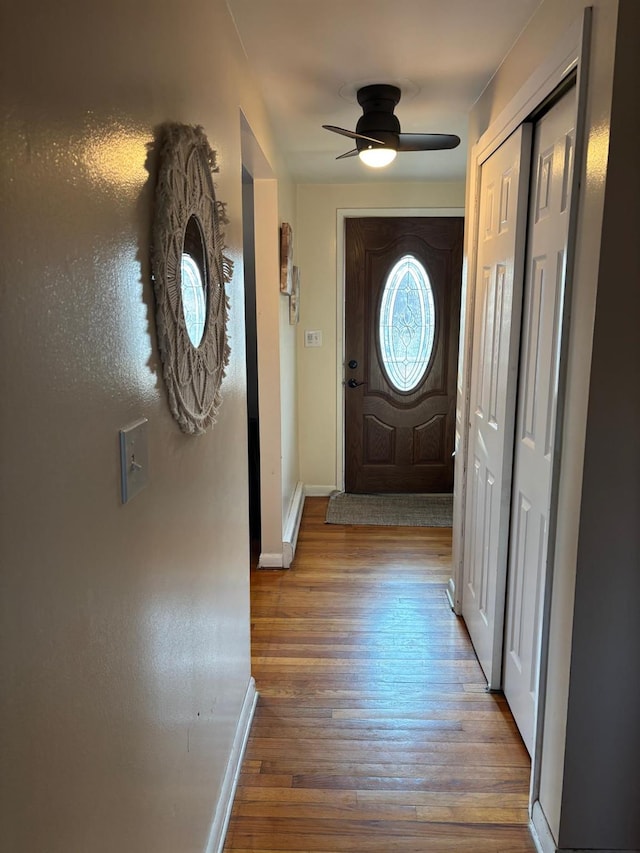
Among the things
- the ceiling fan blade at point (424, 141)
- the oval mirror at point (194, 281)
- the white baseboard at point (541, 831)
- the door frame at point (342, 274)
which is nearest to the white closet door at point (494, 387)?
the ceiling fan blade at point (424, 141)

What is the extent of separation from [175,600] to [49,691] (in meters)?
0.55

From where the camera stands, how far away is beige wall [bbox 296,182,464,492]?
4.34m

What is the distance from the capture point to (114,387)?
0.92 meters

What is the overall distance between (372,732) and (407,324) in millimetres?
3071

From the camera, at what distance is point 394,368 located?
4625 millimetres

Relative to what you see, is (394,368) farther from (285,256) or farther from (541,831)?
(541,831)

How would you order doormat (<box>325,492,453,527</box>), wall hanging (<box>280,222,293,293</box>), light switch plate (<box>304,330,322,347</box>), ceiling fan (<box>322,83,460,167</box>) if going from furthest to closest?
light switch plate (<box>304,330,322,347</box>) < doormat (<box>325,492,453,527</box>) < wall hanging (<box>280,222,293,293</box>) < ceiling fan (<box>322,83,460,167</box>)

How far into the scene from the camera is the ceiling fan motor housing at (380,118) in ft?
8.08

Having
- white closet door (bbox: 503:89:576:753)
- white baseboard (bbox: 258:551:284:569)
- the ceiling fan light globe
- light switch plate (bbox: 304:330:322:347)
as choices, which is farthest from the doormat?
the ceiling fan light globe

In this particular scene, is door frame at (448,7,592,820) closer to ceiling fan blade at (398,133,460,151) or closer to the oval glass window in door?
ceiling fan blade at (398,133,460,151)

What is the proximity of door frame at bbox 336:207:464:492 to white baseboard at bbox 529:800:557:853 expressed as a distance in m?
3.16

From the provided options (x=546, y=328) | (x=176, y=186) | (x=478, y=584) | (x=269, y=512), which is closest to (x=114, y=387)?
(x=176, y=186)

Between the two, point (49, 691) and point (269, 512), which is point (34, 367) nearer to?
point (49, 691)

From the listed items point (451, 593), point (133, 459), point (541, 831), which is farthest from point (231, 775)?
point (451, 593)
